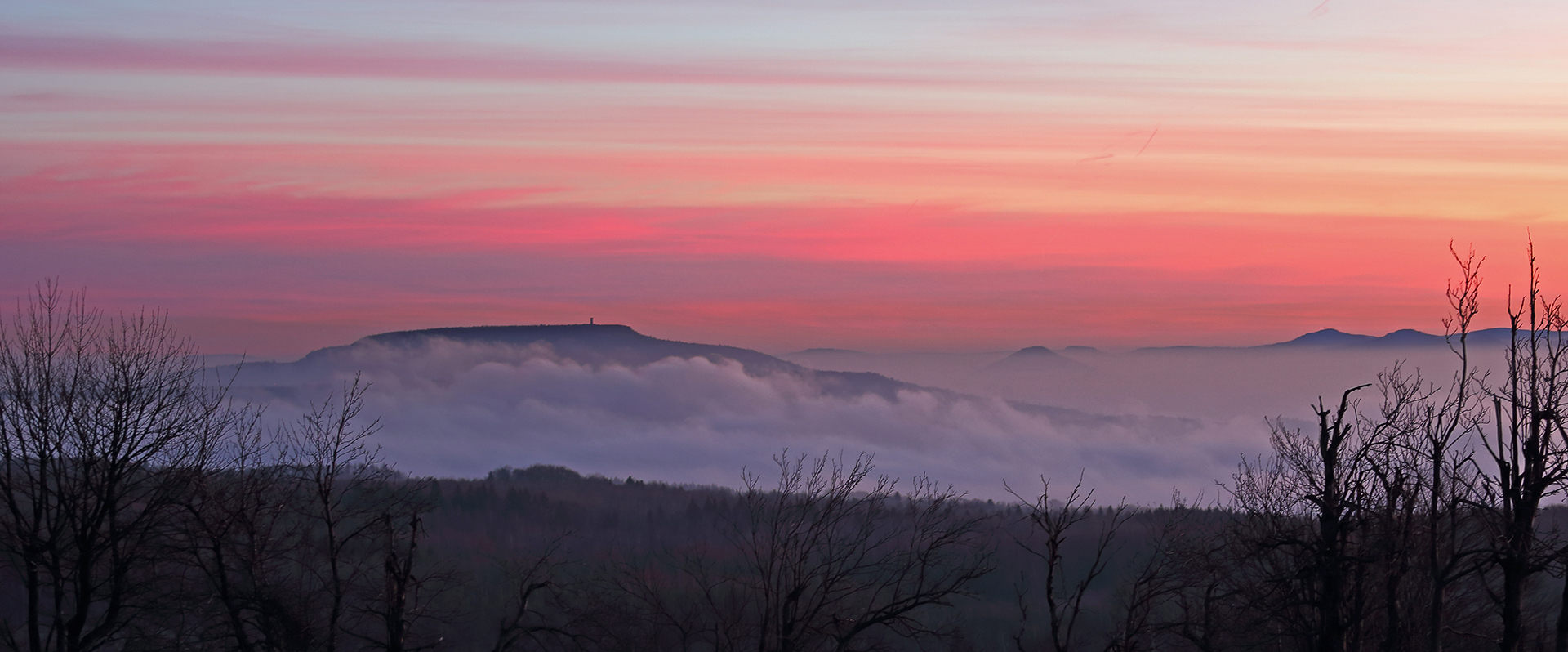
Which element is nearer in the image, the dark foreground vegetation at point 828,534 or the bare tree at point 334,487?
the dark foreground vegetation at point 828,534

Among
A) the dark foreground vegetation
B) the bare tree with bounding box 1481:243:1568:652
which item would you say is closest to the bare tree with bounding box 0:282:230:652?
the dark foreground vegetation

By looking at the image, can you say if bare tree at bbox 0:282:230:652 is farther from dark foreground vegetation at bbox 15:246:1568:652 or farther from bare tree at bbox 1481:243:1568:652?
bare tree at bbox 1481:243:1568:652

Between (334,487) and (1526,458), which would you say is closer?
(1526,458)

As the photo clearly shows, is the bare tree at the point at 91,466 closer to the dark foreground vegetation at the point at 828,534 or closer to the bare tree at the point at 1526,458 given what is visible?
the dark foreground vegetation at the point at 828,534

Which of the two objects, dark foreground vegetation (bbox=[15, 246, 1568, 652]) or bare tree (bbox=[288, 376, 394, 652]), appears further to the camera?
bare tree (bbox=[288, 376, 394, 652])

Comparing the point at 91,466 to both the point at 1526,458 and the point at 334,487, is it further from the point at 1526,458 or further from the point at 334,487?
the point at 1526,458

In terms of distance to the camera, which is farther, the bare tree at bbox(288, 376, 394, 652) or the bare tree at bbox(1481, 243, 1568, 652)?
the bare tree at bbox(288, 376, 394, 652)

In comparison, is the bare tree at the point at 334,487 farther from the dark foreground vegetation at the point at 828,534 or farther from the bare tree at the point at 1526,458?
the bare tree at the point at 1526,458

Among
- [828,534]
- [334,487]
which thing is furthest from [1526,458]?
[334,487]

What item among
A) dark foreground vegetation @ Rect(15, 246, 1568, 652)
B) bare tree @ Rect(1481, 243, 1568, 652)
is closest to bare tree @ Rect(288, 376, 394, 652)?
dark foreground vegetation @ Rect(15, 246, 1568, 652)

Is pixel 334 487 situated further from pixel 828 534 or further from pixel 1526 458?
pixel 1526 458

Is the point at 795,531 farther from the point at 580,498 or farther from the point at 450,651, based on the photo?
the point at 580,498

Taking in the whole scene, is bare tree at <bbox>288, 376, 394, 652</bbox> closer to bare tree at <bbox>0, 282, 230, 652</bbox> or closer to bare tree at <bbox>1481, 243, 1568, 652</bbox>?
bare tree at <bbox>0, 282, 230, 652</bbox>

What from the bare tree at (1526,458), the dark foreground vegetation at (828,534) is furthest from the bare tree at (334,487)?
the bare tree at (1526,458)
